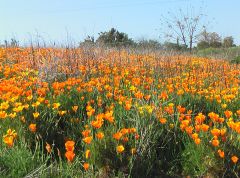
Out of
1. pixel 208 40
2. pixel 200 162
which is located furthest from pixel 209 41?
pixel 200 162

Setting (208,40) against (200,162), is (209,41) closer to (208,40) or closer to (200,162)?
(208,40)

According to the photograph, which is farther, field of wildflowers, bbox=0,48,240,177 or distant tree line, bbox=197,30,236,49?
distant tree line, bbox=197,30,236,49

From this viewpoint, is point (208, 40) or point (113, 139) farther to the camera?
point (208, 40)

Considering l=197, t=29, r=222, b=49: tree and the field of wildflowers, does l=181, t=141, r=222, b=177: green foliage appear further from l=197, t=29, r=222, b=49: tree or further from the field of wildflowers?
l=197, t=29, r=222, b=49: tree

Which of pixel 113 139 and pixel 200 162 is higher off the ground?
pixel 113 139

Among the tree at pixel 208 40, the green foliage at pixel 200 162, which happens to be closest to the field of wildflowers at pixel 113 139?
the green foliage at pixel 200 162

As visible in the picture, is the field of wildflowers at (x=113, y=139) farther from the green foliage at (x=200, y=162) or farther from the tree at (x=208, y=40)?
the tree at (x=208, y=40)

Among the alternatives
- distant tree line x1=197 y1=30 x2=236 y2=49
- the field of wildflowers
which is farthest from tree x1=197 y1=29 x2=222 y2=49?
the field of wildflowers

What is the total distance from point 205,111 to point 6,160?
259 centimetres

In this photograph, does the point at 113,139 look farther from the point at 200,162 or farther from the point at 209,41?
the point at 209,41

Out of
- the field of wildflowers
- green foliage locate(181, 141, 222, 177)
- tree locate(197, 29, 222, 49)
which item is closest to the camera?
the field of wildflowers

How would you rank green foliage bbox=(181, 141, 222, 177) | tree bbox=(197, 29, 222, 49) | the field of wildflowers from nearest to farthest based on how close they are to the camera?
the field of wildflowers → green foliage bbox=(181, 141, 222, 177) → tree bbox=(197, 29, 222, 49)

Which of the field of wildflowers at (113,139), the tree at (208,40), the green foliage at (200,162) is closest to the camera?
the field of wildflowers at (113,139)

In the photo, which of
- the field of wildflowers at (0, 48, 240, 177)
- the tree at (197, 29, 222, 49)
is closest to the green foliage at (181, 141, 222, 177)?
the field of wildflowers at (0, 48, 240, 177)
